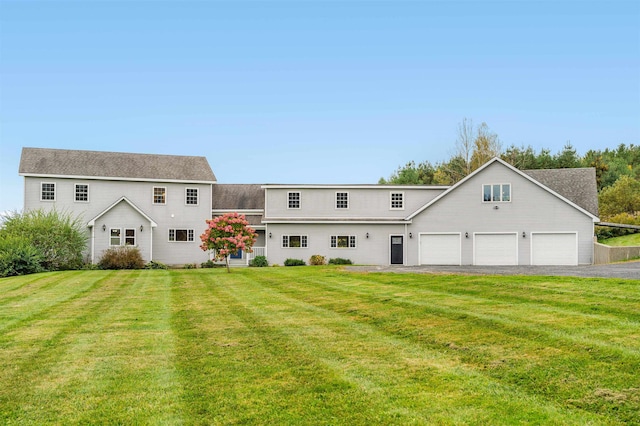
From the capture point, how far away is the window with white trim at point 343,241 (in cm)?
3491

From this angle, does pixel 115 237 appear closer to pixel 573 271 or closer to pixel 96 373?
pixel 573 271

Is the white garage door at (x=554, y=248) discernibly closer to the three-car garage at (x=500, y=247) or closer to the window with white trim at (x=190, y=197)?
the three-car garage at (x=500, y=247)

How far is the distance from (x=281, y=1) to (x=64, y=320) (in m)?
18.6

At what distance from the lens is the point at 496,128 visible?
56.2 meters

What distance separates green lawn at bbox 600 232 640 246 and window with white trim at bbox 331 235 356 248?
20.4m

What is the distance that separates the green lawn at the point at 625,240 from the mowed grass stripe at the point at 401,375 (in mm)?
35755

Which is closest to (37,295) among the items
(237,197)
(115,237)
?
(115,237)

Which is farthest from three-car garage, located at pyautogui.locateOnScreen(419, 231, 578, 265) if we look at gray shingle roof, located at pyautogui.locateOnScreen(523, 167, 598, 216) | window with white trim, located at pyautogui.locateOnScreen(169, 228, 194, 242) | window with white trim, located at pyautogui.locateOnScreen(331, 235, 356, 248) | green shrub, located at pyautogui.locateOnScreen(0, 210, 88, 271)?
green shrub, located at pyautogui.locateOnScreen(0, 210, 88, 271)

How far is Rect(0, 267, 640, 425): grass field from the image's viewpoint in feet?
18.1

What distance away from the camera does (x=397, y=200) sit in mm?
36219

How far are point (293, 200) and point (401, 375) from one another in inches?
1162

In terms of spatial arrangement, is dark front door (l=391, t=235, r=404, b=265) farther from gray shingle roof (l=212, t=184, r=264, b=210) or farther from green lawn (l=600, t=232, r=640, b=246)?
green lawn (l=600, t=232, r=640, b=246)

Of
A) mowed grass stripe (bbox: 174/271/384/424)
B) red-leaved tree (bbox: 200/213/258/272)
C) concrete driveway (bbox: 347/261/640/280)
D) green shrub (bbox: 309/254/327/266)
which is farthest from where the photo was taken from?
green shrub (bbox: 309/254/327/266)

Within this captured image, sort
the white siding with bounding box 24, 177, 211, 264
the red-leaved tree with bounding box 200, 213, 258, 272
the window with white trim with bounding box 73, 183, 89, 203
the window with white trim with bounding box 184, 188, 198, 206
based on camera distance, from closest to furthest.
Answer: the red-leaved tree with bounding box 200, 213, 258, 272
the white siding with bounding box 24, 177, 211, 264
the window with white trim with bounding box 73, 183, 89, 203
the window with white trim with bounding box 184, 188, 198, 206
